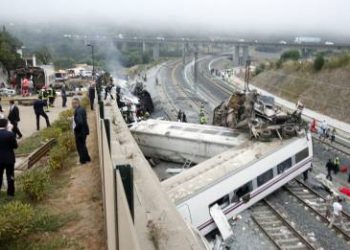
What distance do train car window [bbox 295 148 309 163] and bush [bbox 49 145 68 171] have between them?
13320 mm

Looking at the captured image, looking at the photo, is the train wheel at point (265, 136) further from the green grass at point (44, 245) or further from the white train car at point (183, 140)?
the green grass at point (44, 245)

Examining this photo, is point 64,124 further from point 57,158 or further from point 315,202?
point 315,202

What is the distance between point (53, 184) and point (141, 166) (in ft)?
7.64

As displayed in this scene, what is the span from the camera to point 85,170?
1213cm

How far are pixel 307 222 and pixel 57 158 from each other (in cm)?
1071

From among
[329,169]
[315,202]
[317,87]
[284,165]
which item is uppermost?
[317,87]

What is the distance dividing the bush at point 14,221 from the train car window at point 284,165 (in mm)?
15266

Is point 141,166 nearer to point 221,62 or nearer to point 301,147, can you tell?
point 301,147

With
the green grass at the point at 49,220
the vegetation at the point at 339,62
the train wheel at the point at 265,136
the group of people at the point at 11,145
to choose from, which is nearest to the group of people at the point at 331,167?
the train wheel at the point at 265,136

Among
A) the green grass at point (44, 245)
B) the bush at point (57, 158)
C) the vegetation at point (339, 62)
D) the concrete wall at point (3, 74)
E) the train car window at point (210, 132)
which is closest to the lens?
the green grass at point (44, 245)

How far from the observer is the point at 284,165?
2208 cm

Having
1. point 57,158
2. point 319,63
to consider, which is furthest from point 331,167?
point 319,63

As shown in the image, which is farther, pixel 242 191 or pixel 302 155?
pixel 302 155

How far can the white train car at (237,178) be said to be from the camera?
17016 mm
